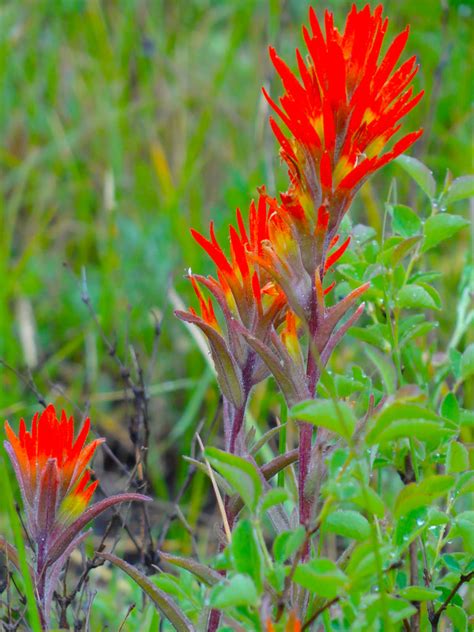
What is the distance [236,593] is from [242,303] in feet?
1.00

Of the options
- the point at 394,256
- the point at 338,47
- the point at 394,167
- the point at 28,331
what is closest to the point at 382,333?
the point at 394,256

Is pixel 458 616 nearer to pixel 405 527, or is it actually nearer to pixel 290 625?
pixel 405 527

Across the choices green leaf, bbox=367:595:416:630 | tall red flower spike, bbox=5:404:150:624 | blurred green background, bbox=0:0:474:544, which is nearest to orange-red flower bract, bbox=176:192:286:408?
tall red flower spike, bbox=5:404:150:624

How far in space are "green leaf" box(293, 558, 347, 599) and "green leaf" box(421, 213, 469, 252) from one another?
480 millimetres

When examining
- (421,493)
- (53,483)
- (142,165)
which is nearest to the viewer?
(421,493)

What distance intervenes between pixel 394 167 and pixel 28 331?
1.10 m

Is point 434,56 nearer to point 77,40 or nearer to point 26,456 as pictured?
point 77,40

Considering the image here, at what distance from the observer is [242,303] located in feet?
2.84

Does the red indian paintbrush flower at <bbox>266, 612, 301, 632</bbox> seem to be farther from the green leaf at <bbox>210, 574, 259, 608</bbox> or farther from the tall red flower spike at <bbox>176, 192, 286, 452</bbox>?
the tall red flower spike at <bbox>176, 192, 286, 452</bbox>

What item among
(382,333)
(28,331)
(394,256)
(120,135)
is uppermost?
(120,135)

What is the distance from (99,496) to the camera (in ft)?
6.52

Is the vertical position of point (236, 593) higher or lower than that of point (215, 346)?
lower

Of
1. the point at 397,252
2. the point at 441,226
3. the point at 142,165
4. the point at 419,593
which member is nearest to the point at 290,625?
the point at 419,593

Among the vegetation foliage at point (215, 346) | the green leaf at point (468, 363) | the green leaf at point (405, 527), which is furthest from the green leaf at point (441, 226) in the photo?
the green leaf at point (405, 527)
